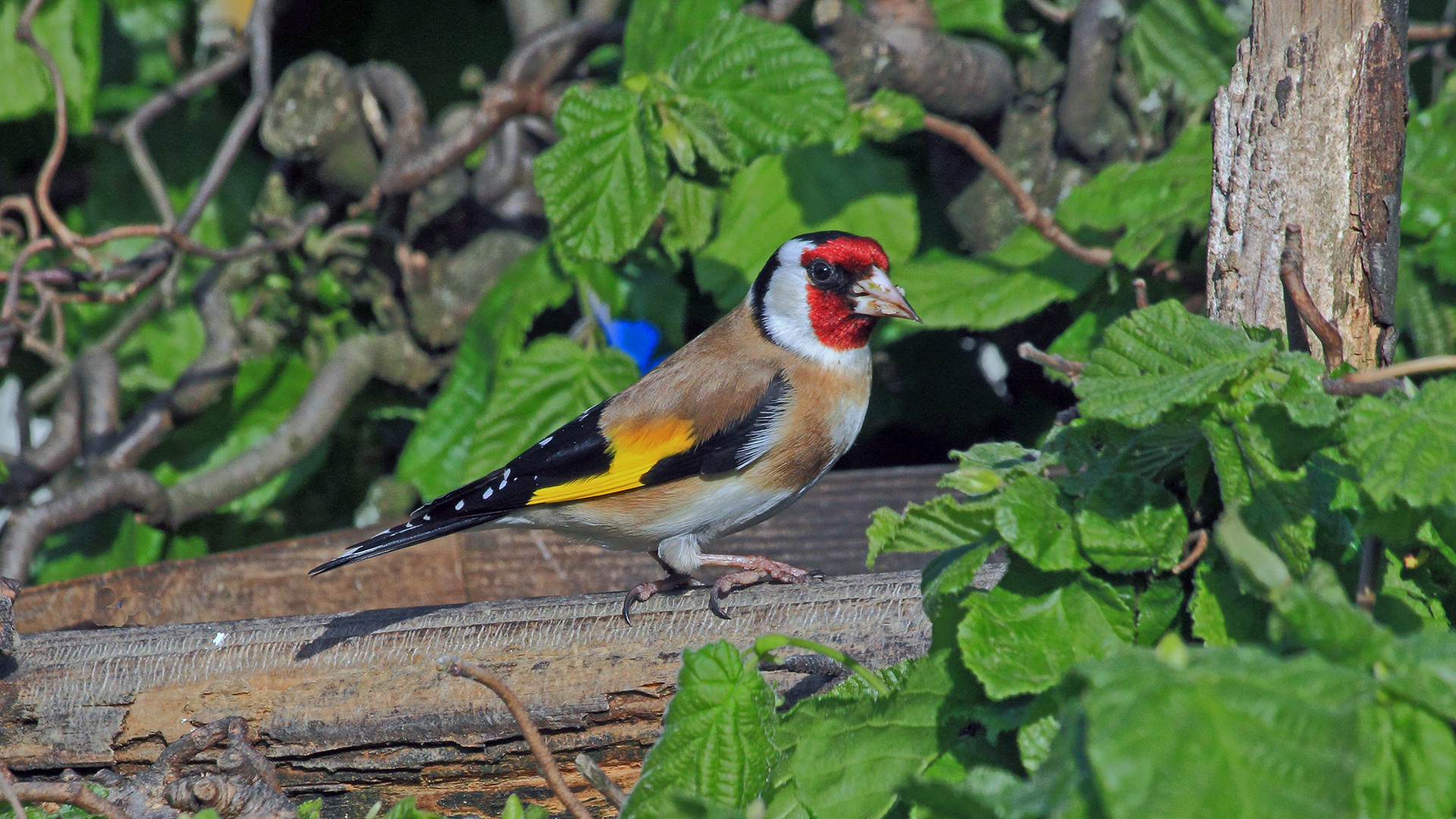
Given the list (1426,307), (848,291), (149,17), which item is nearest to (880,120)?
(848,291)

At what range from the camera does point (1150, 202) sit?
2.75m

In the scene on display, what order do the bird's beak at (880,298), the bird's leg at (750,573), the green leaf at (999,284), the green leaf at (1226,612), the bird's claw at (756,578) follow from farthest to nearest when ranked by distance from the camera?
the green leaf at (999,284) → the bird's beak at (880,298) → the bird's leg at (750,573) → the bird's claw at (756,578) → the green leaf at (1226,612)

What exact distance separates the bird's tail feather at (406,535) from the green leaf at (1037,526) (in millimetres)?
1198

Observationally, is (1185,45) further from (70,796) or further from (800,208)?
(70,796)

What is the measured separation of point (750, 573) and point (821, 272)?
0.77 meters

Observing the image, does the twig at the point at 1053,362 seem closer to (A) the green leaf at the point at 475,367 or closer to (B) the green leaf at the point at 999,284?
(B) the green leaf at the point at 999,284

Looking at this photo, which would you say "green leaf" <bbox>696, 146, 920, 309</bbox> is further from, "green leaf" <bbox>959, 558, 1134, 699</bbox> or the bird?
"green leaf" <bbox>959, 558, 1134, 699</bbox>

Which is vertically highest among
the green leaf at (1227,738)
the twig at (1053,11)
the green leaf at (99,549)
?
the twig at (1053,11)

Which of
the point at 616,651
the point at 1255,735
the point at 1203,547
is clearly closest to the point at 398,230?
the point at 616,651

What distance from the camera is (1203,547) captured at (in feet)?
4.23

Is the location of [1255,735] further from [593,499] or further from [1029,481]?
[593,499]

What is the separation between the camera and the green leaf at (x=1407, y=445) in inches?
40.2

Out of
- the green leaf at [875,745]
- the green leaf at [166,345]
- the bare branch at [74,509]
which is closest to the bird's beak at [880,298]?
the green leaf at [875,745]

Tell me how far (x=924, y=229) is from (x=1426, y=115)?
4.18ft
